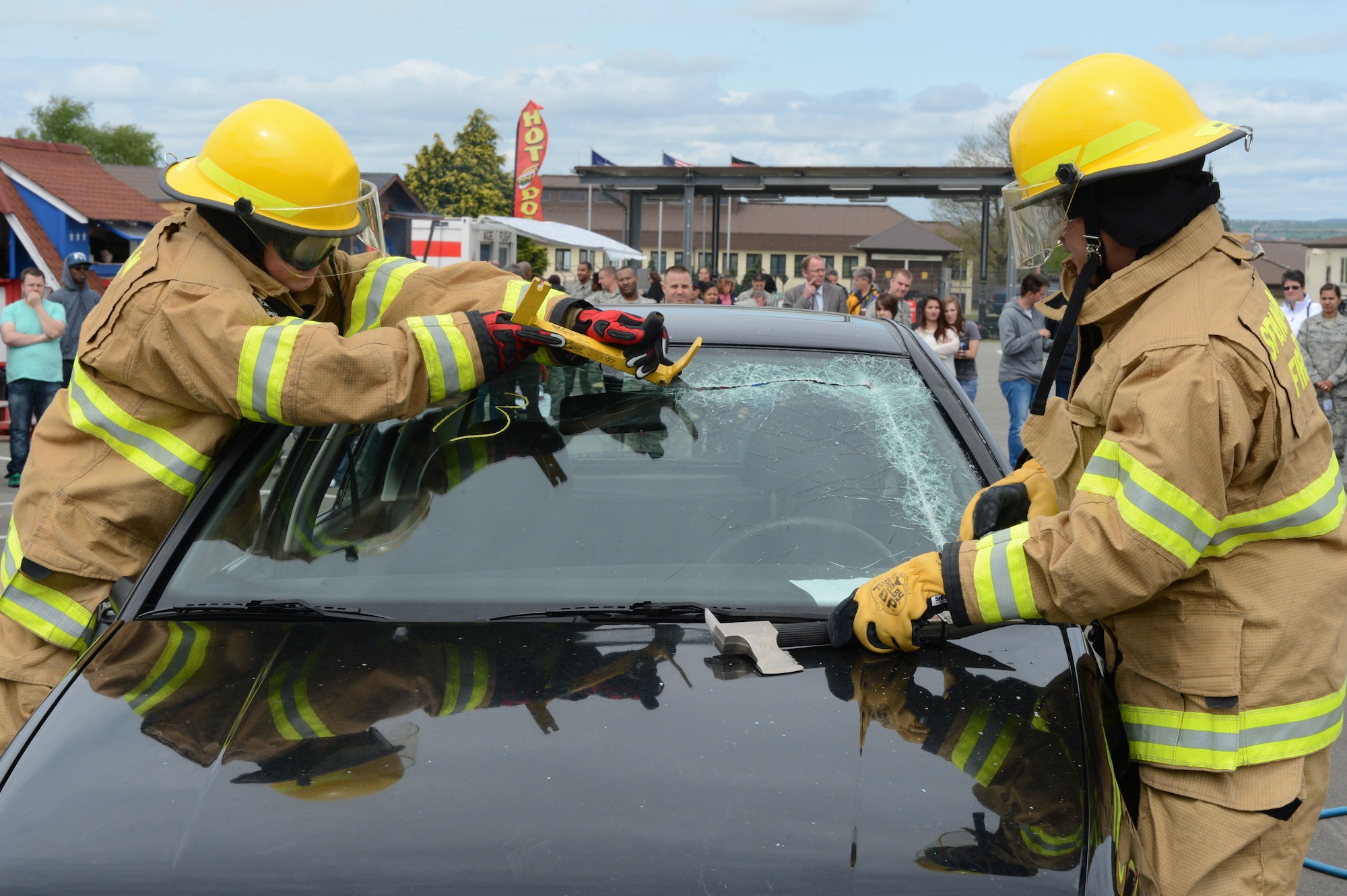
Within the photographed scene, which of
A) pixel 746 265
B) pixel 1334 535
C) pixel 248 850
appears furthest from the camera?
pixel 746 265

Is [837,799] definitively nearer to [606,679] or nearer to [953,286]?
[606,679]

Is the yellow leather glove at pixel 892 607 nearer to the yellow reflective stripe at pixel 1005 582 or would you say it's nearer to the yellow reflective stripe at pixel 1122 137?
the yellow reflective stripe at pixel 1005 582

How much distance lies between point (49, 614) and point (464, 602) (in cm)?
91

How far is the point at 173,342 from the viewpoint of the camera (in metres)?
2.16

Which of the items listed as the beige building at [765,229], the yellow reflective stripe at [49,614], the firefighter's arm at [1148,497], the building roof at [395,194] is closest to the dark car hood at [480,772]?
the firefighter's arm at [1148,497]

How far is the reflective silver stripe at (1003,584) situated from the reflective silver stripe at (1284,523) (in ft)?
0.92

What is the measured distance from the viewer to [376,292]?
107 inches

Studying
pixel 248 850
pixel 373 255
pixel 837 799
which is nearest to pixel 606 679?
pixel 837 799

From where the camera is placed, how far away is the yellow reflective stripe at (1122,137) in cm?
181

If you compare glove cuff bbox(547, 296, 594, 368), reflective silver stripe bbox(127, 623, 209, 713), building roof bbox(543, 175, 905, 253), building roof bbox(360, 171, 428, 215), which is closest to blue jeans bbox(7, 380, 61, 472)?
glove cuff bbox(547, 296, 594, 368)

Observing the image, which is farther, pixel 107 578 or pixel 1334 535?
pixel 107 578

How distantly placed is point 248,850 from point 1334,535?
1.52 m

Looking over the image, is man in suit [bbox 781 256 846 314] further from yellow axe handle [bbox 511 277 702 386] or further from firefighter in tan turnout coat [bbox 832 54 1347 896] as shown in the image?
firefighter in tan turnout coat [bbox 832 54 1347 896]

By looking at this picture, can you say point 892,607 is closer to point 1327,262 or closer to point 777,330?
point 777,330
